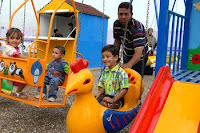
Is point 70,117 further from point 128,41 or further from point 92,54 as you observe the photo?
point 92,54

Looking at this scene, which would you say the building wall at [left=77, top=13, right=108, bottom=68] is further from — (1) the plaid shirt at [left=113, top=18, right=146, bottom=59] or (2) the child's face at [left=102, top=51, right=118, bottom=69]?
(2) the child's face at [left=102, top=51, right=118, bottom=69]

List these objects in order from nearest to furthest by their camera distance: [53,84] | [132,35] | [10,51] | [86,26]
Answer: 1. [132,35]
2. [10,51]
3. [53,84]
4. [86,26]

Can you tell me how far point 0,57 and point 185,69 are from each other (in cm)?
255

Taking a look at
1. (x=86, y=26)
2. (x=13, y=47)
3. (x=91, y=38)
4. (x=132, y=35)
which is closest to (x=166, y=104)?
(x=132, y=35)

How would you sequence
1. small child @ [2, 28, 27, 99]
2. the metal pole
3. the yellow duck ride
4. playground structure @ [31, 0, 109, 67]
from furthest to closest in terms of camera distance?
playground structure @ [31, 0, 109, 67] < small child @ [2, 28, 27, 99] < the metal pole < the yellow duck ride

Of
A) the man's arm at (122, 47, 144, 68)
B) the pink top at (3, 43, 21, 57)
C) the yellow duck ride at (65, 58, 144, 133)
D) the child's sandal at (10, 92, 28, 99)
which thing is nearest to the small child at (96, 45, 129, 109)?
the yellow duck ride at (65, 58, 144, 133)

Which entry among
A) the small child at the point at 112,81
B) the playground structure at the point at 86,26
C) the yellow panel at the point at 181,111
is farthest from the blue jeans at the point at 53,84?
the playground structure at the point at 86,26

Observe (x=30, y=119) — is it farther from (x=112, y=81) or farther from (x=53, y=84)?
(x=112, y=81)

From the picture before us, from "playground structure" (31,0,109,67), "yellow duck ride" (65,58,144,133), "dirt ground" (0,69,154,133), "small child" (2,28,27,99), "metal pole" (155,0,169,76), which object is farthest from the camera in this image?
"playground structure" (31,0,109,67)

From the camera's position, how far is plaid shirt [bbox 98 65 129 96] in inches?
98.1

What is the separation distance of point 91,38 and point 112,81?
20.6 feet

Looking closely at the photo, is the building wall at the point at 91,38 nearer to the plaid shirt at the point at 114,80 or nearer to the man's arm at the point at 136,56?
the man's arm at the point at 136,56

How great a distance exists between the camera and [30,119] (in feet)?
10.6

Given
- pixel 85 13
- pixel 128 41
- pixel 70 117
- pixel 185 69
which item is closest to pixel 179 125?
pixel 70 117
